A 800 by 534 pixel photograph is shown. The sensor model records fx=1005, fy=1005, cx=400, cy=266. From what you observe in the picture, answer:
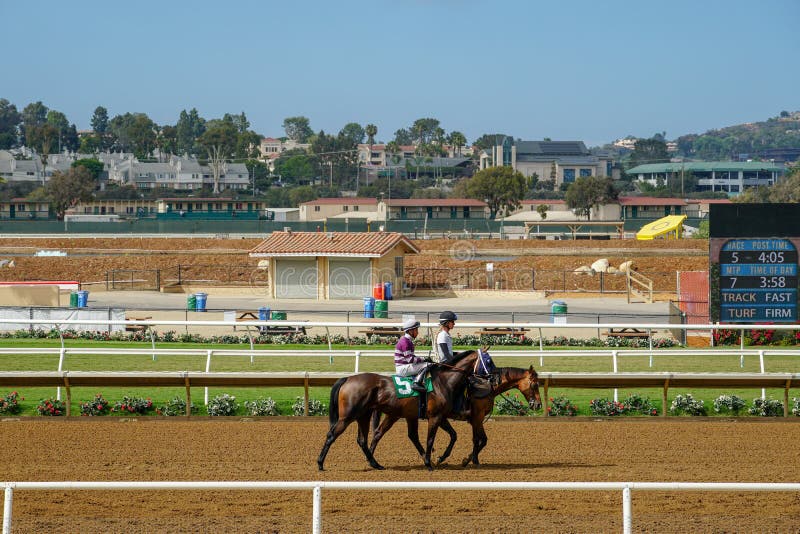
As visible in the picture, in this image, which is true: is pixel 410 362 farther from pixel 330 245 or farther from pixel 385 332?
pixel 330 245

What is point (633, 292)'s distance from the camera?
1654 inches

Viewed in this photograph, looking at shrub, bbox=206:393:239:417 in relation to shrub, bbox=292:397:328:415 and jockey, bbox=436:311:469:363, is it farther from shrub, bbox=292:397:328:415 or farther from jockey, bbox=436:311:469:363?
jockey, bbox=436:311:469:363

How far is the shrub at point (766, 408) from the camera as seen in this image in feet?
51.9

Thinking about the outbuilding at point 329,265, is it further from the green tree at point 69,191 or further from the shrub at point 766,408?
the green tree at point 69,191

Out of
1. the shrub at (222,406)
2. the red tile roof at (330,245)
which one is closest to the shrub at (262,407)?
the shrub at (222,406)

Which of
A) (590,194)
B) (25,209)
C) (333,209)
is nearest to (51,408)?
(333,209)

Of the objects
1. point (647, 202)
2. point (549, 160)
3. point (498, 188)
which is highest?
point (549, 160)

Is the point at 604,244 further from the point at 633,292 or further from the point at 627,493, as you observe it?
the point at 627,493

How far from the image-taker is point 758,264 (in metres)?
20.5

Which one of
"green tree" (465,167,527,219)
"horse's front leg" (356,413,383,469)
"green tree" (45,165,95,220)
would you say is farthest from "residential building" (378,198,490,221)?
"horse's front leg" (356,413,383,469)

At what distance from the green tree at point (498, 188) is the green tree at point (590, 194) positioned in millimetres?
6898

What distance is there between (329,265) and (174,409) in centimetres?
2462

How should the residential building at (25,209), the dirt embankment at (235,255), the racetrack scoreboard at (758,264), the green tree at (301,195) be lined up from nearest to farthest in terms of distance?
the racetrack scoreboard at (758,264)
the dirt embankment at (235,255)
the residential building at (25,209)
the green tree at (301,195)

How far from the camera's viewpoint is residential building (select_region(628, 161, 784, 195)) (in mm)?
184250
